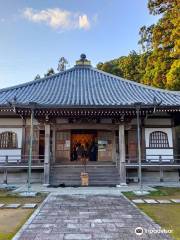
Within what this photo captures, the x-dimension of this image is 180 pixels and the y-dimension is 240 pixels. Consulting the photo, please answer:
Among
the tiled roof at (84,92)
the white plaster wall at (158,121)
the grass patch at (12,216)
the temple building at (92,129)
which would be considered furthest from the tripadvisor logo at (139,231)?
the white plaster wall at (158,121)

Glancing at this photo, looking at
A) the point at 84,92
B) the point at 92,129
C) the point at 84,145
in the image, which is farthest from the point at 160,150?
the point at 84,145

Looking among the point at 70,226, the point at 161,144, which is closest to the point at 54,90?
the point at 161,144

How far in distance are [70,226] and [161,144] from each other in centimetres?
1142

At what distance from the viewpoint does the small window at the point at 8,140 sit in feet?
53.3

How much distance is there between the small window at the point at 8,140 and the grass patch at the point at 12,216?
231 inches

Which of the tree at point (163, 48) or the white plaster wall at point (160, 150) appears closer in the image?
the white plaster wall at point (160, 150)

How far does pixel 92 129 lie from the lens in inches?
661

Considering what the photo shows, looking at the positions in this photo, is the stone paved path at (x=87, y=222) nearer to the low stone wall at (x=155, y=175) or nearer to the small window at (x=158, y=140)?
the low stone wall at (x=155, y=175)

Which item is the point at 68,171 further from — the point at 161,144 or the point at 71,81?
the point at 71,81

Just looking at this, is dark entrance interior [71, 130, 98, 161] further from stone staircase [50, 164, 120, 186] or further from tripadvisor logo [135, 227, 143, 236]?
tripadvisor logo [135, 227, 143, 236]

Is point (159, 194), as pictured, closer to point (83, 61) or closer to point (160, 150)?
point (160, 150)

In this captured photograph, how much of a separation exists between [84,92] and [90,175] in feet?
19.2

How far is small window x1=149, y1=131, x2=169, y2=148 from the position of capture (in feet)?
53.8

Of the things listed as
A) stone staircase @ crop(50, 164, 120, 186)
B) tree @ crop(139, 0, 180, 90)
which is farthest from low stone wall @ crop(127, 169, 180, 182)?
tree @ crop(139, 0, 180, 90)
